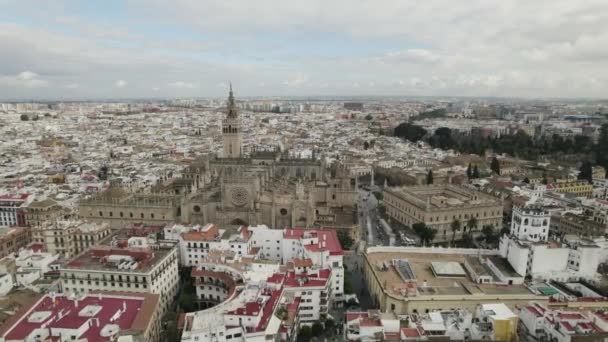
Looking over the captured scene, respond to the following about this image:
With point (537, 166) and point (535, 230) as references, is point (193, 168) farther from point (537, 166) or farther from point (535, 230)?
point (537, 166)

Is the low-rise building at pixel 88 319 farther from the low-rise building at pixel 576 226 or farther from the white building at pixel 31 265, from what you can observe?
the low-rise building at pixel 576 226

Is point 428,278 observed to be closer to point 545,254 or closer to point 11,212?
point 545,254

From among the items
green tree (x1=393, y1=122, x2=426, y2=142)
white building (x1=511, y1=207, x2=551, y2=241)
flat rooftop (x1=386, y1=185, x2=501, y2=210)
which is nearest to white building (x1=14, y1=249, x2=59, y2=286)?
flat rooftop (x1=386, y1=185, x2=501, y2=210)

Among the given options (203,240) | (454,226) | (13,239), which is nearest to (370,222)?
(454,226)

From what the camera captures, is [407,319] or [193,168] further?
[193,168]

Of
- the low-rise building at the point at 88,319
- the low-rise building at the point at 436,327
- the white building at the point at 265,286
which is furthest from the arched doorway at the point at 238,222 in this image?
the low-rise building at the point at 436,327

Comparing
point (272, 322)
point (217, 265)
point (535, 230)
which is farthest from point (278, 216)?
point (535, 230)

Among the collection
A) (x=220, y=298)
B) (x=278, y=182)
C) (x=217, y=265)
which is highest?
(x=278, y=182)

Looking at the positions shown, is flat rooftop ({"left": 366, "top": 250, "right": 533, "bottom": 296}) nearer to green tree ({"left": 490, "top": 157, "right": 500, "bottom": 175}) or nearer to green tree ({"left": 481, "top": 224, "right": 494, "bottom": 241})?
green tree ({"left": 481, "top": 224, "right": 494, "bottom": 241})
